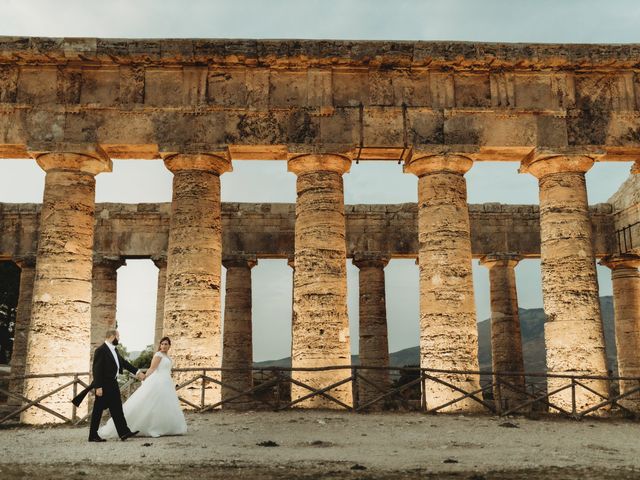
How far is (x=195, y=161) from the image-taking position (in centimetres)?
1748

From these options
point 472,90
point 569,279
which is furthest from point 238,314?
point 569,279

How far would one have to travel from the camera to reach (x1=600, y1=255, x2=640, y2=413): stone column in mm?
25656

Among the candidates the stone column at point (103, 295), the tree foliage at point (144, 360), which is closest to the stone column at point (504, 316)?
the stone column at point (103, 295)

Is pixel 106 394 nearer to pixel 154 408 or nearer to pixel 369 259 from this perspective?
pixel 154 408

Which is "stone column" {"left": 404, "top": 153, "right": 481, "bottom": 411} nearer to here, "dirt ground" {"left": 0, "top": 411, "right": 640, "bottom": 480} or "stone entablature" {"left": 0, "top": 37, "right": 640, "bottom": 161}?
"stone entablature" {"left": 0, "top": 37, "right": 640, "bottom": 161}

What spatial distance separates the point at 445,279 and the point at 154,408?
27.6 feet

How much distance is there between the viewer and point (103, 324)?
24.8m

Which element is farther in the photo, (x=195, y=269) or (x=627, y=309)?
(x=627, y=309)

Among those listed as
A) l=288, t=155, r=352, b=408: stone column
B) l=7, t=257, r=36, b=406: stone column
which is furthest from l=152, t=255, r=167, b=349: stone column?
l=288, t=155, r=352, b=408: stone column

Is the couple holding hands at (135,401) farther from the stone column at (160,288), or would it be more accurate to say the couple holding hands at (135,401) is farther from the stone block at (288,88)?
the stone column at (160,288)

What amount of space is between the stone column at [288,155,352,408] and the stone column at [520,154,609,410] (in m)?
5.18

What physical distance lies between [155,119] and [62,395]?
A: 280 inches

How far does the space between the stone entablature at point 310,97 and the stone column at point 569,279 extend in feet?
3.05

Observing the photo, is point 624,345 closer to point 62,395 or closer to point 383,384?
point 383,384
